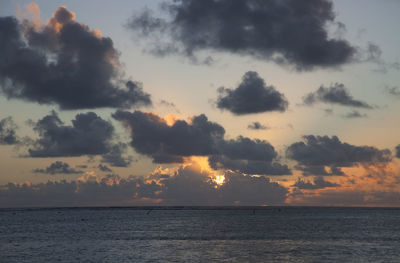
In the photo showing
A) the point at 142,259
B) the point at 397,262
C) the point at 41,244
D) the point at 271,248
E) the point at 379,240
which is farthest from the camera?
the point at 379,240

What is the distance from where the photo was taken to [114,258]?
81.8 meters

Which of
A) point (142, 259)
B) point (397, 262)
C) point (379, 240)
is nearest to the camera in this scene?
point (397, 262)

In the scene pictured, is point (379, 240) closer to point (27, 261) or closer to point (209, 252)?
point (209, 252)

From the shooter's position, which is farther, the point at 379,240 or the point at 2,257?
the point at 379,240

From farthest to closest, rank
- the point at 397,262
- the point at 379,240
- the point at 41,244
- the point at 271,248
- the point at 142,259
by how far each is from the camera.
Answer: the point at 379,240
the point at 41,244
the point at 271,248
the point at 142,259
the point at 397,262

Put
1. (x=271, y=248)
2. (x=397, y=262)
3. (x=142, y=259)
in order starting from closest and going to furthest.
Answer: (x=397, y=262) → (x=142, y=259) → (x=271, y=248)

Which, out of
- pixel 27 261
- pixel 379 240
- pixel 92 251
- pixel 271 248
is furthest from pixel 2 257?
pixel 379 240

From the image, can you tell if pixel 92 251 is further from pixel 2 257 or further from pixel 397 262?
pixel 397 262

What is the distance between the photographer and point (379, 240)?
11512 cm

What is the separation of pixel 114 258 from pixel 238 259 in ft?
73.6

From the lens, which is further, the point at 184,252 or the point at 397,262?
the point at 184,252

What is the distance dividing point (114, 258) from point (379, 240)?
69.9 meters

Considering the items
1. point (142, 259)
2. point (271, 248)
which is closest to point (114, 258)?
point (142, 259)

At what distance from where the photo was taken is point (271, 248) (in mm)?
96000
